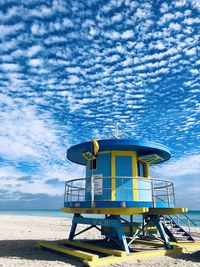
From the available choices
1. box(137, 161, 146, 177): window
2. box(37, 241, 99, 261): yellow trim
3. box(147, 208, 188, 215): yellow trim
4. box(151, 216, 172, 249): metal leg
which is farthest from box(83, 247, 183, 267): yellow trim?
box(137, 161, 146, 177): window

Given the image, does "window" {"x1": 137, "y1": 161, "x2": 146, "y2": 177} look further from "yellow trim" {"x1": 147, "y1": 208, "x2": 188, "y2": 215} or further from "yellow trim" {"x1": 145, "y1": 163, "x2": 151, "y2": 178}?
"yellow trim" {"x1": 147, "y1": 208, "x2": 188, "y2": 215}

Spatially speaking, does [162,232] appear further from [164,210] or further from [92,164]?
[92,164]

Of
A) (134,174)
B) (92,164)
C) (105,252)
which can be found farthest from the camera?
(92,164)

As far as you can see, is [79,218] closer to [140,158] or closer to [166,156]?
[140,158]

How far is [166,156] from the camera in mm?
15094

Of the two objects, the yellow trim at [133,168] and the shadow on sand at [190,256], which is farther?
the yellow trim at [133,168]

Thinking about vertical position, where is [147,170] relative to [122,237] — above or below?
above

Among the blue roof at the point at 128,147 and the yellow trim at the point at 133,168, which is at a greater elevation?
the blue roof at the point at 128,147

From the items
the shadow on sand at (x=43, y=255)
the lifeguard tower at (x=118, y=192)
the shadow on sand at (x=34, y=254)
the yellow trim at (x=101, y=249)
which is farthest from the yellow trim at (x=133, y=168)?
the shadow on sand at (x=34, y=254)

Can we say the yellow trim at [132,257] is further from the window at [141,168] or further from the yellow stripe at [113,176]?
the window at [141,168]

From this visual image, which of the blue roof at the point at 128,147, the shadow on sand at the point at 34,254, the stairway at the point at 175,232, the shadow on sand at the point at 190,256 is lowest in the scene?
the shadow on sand at the point at 34,254

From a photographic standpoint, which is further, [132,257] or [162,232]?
[162,232]

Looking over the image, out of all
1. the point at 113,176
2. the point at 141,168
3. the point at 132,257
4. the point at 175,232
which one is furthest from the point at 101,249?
the point at 175,232

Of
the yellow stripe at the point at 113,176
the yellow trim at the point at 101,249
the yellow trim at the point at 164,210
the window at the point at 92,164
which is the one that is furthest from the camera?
the window at the point at 92,164
